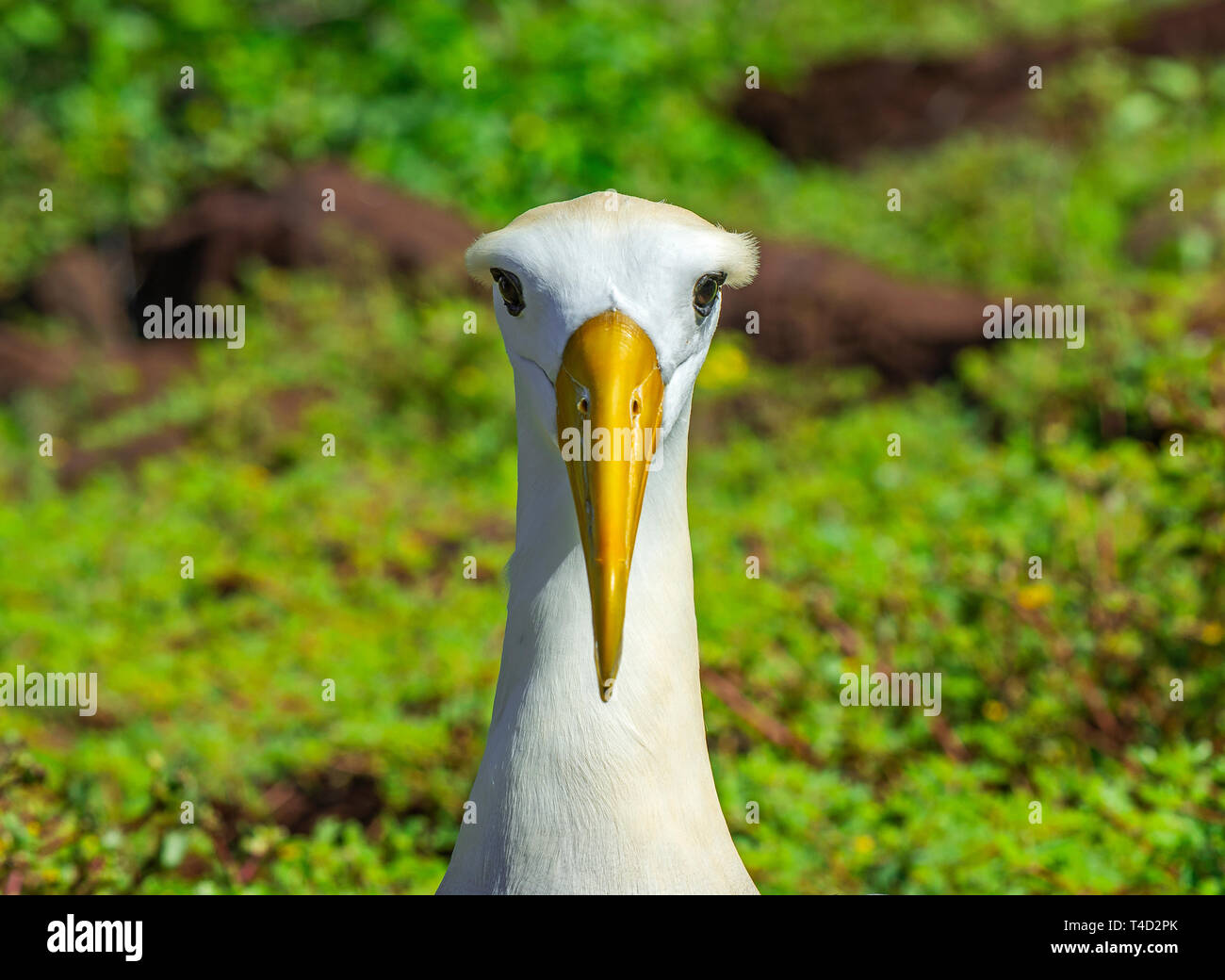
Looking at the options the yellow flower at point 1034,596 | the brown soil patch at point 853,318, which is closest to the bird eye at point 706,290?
the yellow flower at point 1034,596

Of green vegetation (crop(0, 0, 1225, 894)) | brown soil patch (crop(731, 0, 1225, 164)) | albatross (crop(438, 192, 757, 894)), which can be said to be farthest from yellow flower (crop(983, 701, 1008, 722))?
brown soil patch (crop(731, 0, 1225, 164))

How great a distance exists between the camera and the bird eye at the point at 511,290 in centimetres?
202

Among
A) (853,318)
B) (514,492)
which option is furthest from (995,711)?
(853,318)

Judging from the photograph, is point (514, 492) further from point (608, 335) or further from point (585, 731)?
point (608, 335)

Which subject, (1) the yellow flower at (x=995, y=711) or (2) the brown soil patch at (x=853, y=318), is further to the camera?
(2) the brown soil patch at (x=853, y=318)

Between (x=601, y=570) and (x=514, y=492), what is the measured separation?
4.27 metres

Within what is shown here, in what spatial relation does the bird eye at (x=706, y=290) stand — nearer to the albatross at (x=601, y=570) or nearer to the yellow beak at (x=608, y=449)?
the albatross at (x=601, y=570)

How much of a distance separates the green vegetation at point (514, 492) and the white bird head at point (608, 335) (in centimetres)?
146

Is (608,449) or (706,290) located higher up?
(706,290)

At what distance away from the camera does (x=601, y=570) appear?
1812 mm

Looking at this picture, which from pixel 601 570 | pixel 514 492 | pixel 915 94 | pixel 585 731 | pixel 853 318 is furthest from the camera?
pixel 915 94

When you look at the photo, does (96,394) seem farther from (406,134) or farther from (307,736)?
(307,736)

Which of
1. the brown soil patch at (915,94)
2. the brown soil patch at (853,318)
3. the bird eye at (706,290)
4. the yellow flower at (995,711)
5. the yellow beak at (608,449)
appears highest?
the brown soil patch at (915,94)

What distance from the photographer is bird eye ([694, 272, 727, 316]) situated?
6.66ft
